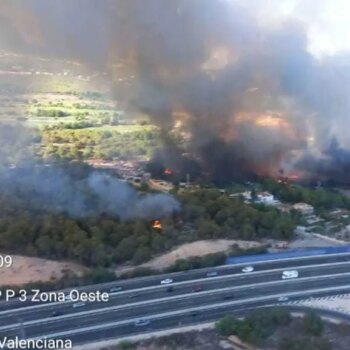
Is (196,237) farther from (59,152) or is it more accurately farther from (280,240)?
(59,152)

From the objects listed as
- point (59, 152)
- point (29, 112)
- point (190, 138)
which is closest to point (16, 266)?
point (190, 138)

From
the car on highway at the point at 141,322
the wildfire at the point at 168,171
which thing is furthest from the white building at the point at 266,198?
the car on highway at the point at 141,322

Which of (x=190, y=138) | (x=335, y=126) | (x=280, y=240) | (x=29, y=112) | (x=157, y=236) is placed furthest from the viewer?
(x=29, y=112)

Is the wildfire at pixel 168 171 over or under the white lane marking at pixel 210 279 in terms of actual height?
over

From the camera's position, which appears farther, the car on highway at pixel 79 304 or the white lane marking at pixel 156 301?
the car on highway at pixel 79 304

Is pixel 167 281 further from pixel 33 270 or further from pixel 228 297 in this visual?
pixel 33 270

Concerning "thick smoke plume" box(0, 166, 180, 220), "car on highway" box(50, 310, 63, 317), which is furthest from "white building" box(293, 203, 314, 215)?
"car on highway" box(50, 310, 63, 317)

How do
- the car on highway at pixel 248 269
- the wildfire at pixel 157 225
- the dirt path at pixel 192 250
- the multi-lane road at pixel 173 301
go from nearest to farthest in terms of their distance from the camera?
the multi-lane road at pixel 173 301, the car on highway at pixel 248 269, the dirt path at pixel 192 250, the wildfire at pixel 157 225

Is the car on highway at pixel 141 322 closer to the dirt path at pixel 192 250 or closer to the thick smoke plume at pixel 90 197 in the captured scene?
the dirt path at pixel 192 250

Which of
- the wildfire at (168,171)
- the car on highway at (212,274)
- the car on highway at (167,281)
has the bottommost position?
the car on highway at (167,281)
